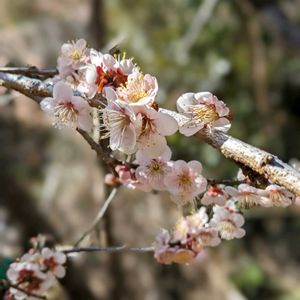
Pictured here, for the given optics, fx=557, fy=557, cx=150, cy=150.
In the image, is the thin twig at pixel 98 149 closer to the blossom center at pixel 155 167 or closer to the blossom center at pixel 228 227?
the blossom center at pixel 155 167

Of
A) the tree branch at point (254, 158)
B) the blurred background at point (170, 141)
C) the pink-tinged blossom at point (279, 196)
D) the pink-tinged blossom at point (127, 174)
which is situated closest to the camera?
the tree branch at point (254, 158)

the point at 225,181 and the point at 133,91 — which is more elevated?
the point at 133,91

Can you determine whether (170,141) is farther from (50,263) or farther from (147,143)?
(147,143)

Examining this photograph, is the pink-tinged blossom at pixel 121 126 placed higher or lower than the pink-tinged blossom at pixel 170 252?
higher

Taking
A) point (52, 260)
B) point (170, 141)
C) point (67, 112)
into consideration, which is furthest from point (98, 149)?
point (170, 141)

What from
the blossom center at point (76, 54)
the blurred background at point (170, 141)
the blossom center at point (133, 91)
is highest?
the blossom center at point (76, 54)

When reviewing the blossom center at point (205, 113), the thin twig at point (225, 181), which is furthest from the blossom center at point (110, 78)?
the thin twig at point (225, 181)

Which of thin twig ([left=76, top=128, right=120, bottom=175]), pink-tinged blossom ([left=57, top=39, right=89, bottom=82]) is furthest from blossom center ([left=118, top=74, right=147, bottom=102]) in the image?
pink-tinged blossom ([left=57, top=39, right=89, bottom=82])

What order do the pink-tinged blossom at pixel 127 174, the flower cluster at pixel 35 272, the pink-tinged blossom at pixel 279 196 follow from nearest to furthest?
1. the pink-tinged blossom at pixel 279 196
2. the pink-tinged blossom at pixel 127 174
3. the flower cluster at pixel 35 272
